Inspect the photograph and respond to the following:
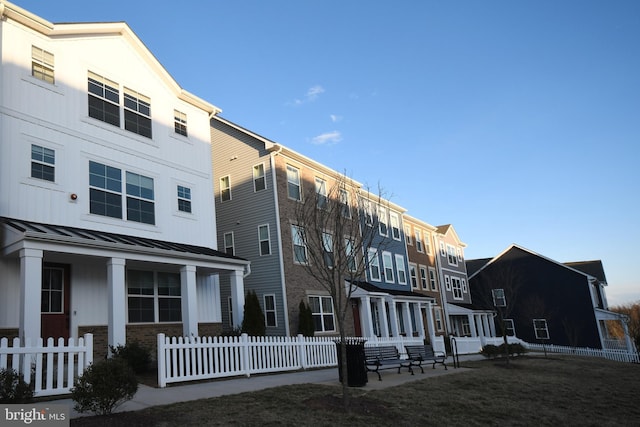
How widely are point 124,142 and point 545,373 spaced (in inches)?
644

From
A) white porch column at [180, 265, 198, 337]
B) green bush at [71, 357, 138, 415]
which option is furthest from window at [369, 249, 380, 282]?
green bush at [71, 357, 138, 415]

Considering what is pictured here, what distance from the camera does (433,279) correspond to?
38656 mm

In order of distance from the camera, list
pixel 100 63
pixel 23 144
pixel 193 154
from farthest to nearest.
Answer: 1. pixel 193 154
2. pixel 100 63
3. pixel 23 144

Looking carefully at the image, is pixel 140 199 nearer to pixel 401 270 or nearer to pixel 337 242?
pixel 337 242

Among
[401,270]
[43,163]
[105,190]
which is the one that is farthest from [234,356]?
[401,270]

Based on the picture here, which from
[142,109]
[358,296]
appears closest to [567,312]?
[358,296]

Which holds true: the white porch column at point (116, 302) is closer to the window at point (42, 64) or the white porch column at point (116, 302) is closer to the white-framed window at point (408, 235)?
the window at point (42, 64)

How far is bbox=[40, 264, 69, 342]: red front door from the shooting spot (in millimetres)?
12867

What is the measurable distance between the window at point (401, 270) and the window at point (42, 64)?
23.7 metres

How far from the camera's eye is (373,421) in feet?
25.7

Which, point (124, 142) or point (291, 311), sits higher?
point (124, 142)

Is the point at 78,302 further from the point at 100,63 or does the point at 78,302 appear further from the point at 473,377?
the point at 473,377

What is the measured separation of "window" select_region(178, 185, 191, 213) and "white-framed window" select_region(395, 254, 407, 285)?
18.0 meters

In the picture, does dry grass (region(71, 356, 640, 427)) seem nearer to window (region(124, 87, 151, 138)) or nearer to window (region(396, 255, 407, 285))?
window (region(124, 87, 151, 138))
